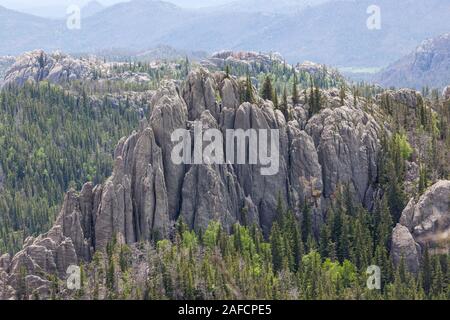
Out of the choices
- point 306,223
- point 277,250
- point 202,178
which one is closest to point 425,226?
point 306,223

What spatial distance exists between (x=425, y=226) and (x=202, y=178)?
3113 cm

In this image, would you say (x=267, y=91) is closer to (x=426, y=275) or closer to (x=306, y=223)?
(x=306, y=223)

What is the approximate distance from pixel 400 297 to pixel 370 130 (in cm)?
3731

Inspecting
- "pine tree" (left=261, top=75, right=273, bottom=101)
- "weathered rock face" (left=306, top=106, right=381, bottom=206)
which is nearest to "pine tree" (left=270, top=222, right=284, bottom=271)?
"weathered rock face" (left=306, top=106, right=381, bottom=206)

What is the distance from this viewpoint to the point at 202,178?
420 ft

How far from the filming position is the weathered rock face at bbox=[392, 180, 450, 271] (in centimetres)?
12675

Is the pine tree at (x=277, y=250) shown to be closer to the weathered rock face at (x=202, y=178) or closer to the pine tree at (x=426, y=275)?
the weathered rock face at (x=202, y=178)

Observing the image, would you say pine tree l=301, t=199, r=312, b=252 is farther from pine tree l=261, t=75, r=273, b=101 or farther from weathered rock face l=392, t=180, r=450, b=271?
pine tree l=261, t=75, r=273, b=101

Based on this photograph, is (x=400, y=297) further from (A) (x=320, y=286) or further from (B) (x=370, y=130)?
(B) (x=370, y=130)

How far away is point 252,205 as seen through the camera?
434 feet
